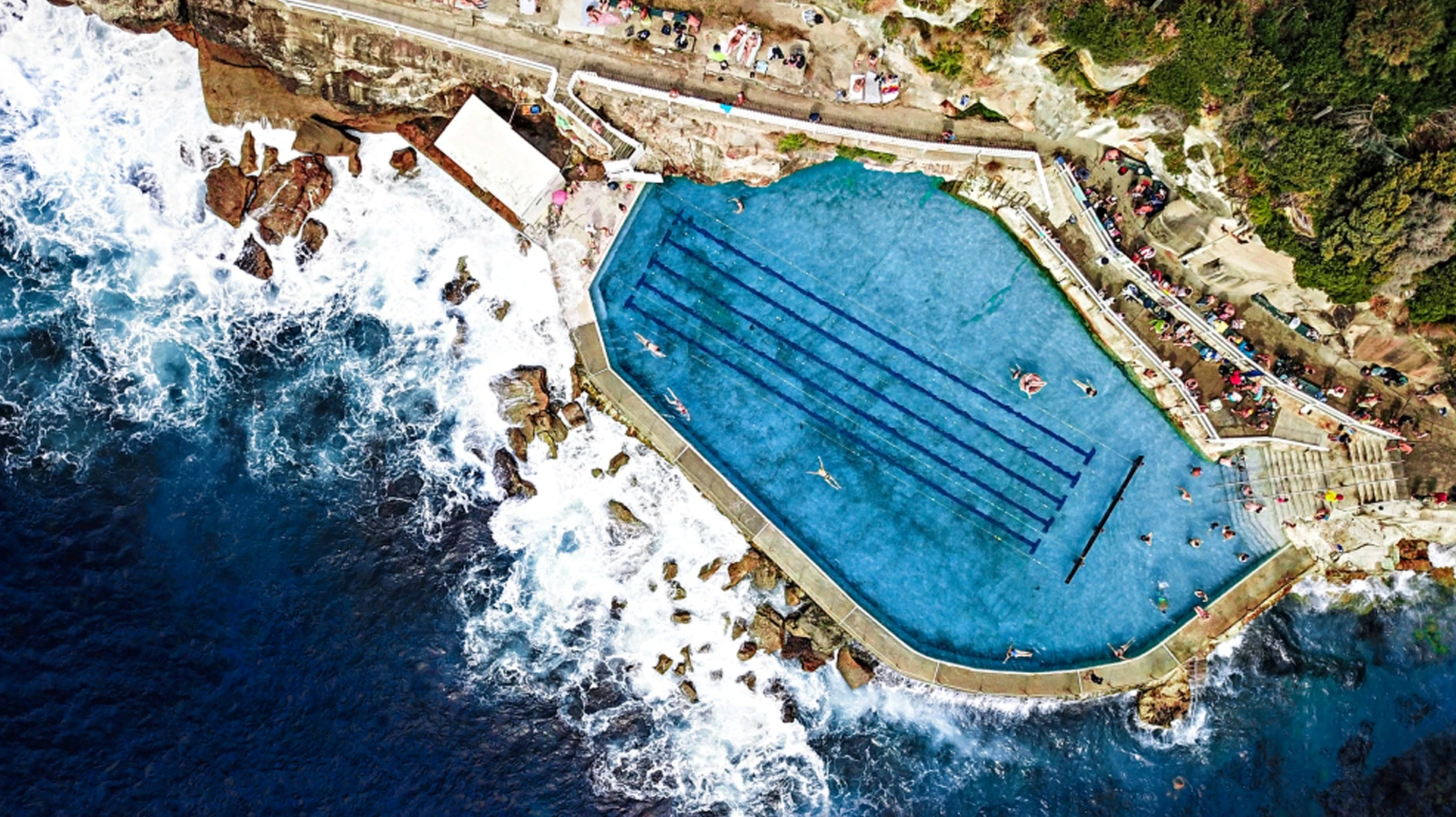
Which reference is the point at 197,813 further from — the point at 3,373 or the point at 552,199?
the point at 552,199

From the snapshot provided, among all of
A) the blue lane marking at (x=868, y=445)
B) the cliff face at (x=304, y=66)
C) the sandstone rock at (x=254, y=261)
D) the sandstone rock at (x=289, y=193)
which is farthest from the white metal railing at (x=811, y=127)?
the sandstone rock at (x=254, y=261)

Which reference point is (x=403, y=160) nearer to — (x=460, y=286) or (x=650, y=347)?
(x=460, y=286)

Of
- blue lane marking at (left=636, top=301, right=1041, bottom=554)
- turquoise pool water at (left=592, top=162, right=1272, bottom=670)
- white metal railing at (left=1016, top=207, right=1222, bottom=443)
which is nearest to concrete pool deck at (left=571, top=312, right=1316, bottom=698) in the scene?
turquoise pool water at (left=592, top=162, right=1272, bottom=670)

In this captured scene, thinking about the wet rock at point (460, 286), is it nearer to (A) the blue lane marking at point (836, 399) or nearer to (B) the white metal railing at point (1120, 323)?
(A) the blue lane marking at point (836, 399)

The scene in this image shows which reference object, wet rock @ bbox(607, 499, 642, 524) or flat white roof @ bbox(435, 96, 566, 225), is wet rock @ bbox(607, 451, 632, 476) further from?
flat white roof @ bbox(435, 96, 566, 225)

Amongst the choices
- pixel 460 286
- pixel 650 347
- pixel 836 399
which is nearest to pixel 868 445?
pixel 836 399

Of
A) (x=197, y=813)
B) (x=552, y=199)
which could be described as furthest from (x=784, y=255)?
(x=197, y=813)
